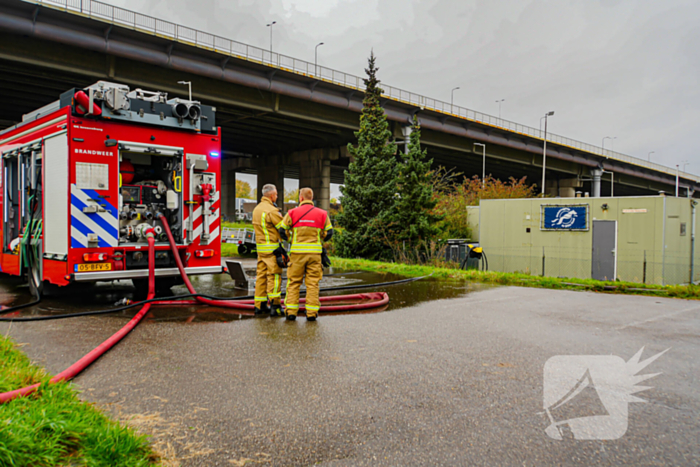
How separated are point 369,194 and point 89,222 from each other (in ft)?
38.9

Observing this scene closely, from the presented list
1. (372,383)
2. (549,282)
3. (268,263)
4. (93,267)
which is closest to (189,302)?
(93,267)

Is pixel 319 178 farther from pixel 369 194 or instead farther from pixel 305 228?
pixel 305 228

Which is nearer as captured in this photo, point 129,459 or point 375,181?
point 129,459

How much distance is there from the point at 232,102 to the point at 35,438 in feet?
90.3

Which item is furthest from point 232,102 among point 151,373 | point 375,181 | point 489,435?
point 489,435

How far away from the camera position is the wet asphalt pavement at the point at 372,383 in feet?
10.2

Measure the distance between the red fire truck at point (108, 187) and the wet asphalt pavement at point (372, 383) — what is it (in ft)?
→ 3.35

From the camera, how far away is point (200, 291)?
31.0 feet

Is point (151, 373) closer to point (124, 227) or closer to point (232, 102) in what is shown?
point (124, 227)

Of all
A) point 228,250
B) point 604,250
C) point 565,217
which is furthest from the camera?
point 228,250

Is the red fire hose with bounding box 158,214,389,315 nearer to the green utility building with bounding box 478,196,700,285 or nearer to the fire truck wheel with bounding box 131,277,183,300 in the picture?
the fire truck wheel with bounding box 131,277,183,300

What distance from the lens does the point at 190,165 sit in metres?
8.30

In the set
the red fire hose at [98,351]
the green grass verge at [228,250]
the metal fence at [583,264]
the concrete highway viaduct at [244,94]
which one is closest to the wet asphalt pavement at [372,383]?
the red fire hose at [98,351]

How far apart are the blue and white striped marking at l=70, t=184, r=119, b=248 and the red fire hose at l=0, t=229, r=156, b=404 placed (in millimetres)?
560
